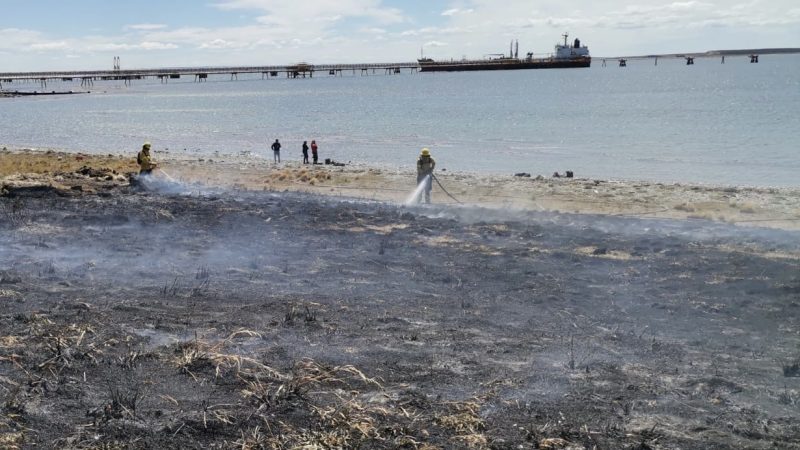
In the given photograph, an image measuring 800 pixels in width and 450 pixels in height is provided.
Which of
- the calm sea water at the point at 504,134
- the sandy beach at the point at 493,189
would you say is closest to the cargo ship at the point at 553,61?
the calm sea water at the point at 504,134

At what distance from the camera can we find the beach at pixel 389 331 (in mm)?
5062

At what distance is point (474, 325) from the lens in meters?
7.35

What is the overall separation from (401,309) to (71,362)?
10.9 feet

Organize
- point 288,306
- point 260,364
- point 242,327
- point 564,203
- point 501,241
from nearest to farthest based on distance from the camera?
point 260,364 < point 242,327 < point 288,306 < point 501,241 < point 564,203

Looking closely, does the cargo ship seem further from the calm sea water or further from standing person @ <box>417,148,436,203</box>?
standing person @ <box>417,148,436,203</box>

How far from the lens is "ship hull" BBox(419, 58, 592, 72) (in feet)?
570

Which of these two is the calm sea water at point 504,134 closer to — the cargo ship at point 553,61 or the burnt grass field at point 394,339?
the burnt grass field at point 394,339

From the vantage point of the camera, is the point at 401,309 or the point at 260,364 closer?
the point at 260,364

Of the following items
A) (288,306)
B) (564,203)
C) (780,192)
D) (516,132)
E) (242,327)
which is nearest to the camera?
(242,327)

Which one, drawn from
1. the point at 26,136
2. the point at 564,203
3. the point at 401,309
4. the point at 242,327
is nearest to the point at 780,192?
the point at 564,203

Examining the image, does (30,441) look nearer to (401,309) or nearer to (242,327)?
(242,327)

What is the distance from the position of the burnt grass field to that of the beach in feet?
0.09

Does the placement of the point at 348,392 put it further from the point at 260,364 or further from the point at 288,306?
the point at 288,306

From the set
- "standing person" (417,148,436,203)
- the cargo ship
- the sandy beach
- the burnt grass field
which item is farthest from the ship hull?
the burnt grass field
